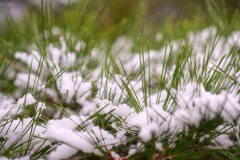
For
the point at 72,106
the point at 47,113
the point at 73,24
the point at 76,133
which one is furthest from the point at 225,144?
the point at 73,24

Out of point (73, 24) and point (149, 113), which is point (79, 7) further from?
point (149, 113)

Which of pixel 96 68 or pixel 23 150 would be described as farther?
pixel 96 68

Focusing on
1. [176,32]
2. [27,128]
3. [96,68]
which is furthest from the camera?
[176,32]

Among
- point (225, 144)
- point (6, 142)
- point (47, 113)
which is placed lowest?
point (225, 144)

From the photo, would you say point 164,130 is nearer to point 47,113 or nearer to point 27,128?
point 27,128

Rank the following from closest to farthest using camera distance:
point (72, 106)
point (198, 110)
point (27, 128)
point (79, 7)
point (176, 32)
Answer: point (198, 110) < point (27, 128) < point (72, 106) < point (79, 7) < point (176, 32)

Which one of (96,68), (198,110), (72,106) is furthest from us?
(96,68)

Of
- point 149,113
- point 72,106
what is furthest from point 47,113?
point 149,113

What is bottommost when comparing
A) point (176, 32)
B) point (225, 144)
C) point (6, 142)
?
point (225, 144)

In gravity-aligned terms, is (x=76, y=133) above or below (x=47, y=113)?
below
